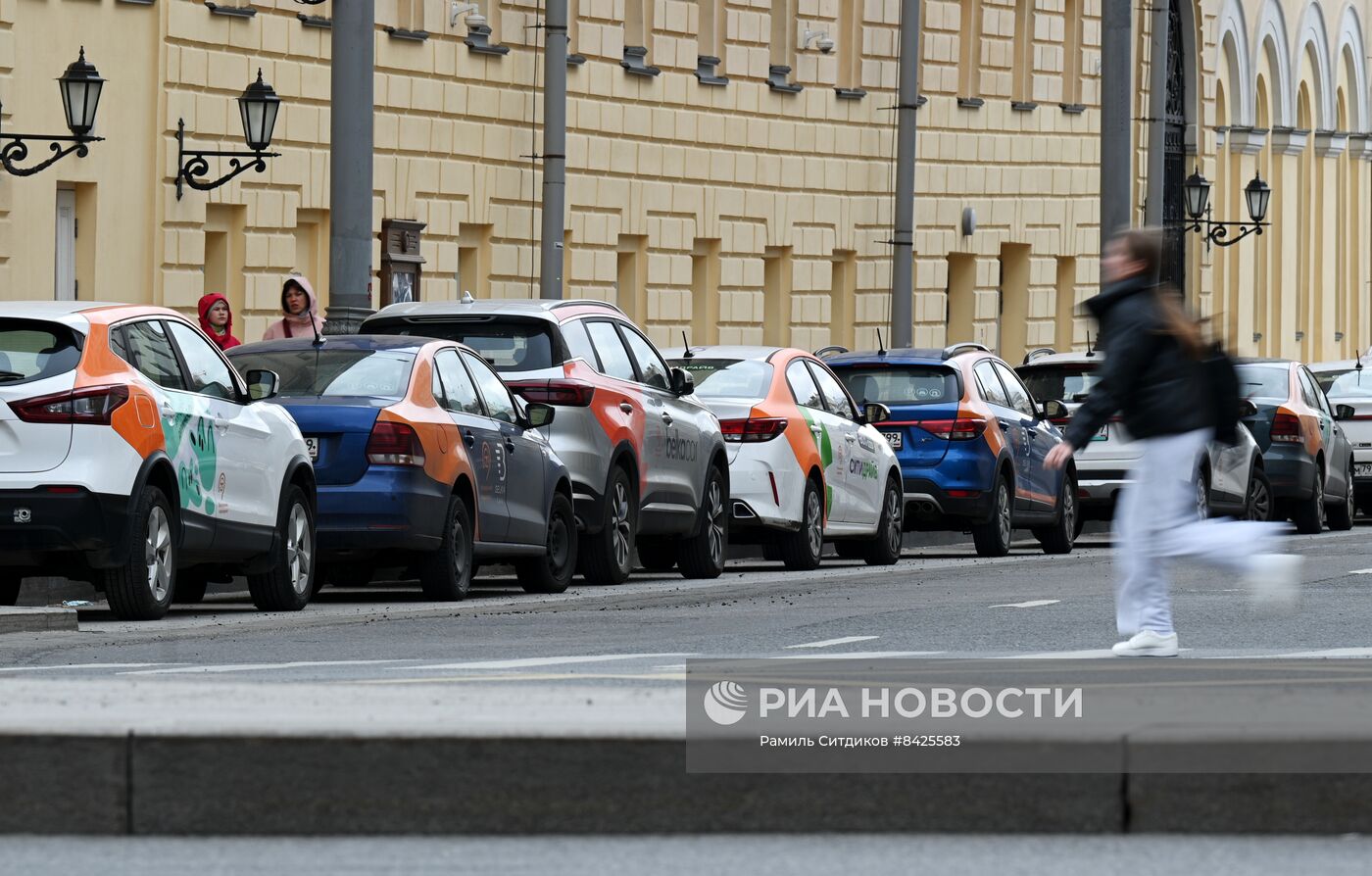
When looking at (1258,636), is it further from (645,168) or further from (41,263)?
(645,168)

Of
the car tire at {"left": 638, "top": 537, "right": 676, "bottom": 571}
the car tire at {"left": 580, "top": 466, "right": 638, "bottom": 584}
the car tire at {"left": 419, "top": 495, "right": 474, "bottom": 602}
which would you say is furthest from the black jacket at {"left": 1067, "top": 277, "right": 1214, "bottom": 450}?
the car tire at {"left": 638, "top": 537, "right": 676, "bottom": 571}

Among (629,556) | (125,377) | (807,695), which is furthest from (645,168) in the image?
(807,695)

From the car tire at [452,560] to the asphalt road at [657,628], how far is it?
0.16 metres

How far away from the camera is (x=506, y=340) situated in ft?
60.8

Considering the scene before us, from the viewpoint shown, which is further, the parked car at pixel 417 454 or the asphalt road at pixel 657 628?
the parked car at pixel 417 454

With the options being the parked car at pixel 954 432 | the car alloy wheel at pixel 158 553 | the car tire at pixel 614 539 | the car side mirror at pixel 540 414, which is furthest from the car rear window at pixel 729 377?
the car alloy wheel at pixel 158 553

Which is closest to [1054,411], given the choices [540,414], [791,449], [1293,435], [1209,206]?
[791,449]

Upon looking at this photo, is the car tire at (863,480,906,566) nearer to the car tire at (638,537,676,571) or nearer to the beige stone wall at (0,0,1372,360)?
the car tire at (638,537,676,571)

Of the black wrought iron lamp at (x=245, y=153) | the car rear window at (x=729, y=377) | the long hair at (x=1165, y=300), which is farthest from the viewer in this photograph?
the black wrought iron lamp at (x=245, y=153)

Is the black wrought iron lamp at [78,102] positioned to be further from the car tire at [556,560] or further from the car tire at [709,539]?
the car tire at [556,560]

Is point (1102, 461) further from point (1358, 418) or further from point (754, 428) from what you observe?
point (1358, 418)

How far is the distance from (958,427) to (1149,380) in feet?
41.3

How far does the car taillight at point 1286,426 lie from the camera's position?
2906 cm

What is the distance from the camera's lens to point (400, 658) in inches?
484
